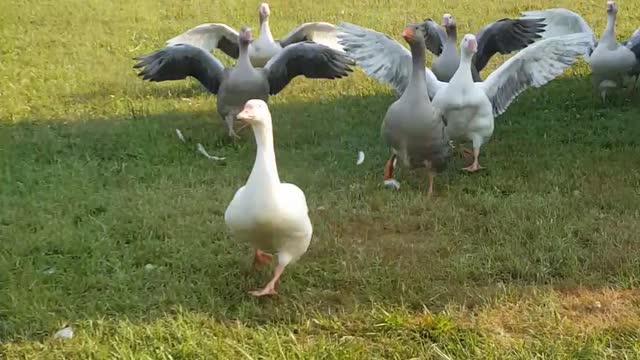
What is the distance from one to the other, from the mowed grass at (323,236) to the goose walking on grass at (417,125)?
26 centimetres

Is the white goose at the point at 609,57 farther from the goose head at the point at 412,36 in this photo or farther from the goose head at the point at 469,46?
the goose head at the point at 412,36

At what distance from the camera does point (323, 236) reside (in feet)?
16.0

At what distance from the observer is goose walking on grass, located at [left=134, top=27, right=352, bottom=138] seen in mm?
6820

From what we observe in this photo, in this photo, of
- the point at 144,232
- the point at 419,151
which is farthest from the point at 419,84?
the point at 144,232

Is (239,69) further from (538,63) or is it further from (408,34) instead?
(538,63)

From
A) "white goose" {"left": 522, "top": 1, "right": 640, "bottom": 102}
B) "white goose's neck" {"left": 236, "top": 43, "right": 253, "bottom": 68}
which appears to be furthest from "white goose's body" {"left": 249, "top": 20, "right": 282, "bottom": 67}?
"white goose" {"left": 522, "top": 1, "right": 640, "bottom": 102}

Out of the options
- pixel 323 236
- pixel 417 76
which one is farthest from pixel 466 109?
pixel 323 236

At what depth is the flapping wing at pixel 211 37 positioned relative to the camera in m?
8.28

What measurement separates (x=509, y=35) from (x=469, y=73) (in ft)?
4.63

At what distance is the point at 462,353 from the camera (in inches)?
140

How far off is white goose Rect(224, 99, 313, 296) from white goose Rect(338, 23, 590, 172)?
233cm

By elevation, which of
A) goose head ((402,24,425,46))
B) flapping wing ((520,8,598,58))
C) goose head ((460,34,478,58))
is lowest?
flapping wing ((520,8,598,58))

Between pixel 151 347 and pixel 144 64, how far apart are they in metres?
3.69

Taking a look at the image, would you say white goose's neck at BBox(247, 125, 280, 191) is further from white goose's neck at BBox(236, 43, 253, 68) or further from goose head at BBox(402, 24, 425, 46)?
white goose's neck at BBox(236, 43, 253, 68)
